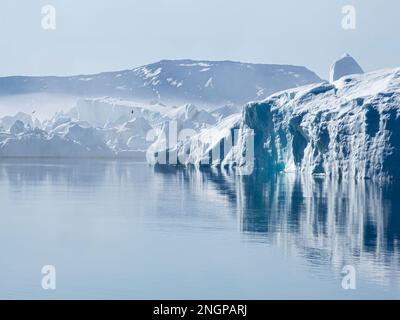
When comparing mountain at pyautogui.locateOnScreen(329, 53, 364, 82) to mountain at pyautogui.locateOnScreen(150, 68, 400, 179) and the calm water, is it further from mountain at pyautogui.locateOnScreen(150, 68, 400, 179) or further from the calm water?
the calm water

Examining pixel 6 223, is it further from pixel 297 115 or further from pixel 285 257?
pixel 297 115

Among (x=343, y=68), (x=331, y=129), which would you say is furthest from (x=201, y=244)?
(x=343, y=68)

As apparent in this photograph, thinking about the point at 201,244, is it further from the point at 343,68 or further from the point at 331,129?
the point at 343,68


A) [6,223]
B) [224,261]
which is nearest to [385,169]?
[6,223]

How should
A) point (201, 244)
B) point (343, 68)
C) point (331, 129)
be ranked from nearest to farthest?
point (201, 244) → point (331, 129) → point (343, 68)

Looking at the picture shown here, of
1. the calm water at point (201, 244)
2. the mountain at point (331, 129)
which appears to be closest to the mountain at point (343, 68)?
the mountain at point (331, 129)

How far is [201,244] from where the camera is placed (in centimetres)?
3097

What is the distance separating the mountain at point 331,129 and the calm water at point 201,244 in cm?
1297

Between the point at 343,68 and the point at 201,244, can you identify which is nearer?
the point at 201,244

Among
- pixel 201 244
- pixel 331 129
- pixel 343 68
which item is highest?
pixel 343 68

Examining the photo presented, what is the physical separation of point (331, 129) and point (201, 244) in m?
44.3

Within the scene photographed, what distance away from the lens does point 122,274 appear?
24984 millimetres

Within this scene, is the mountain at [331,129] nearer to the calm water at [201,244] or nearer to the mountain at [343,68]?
the calm water at [201,244]
